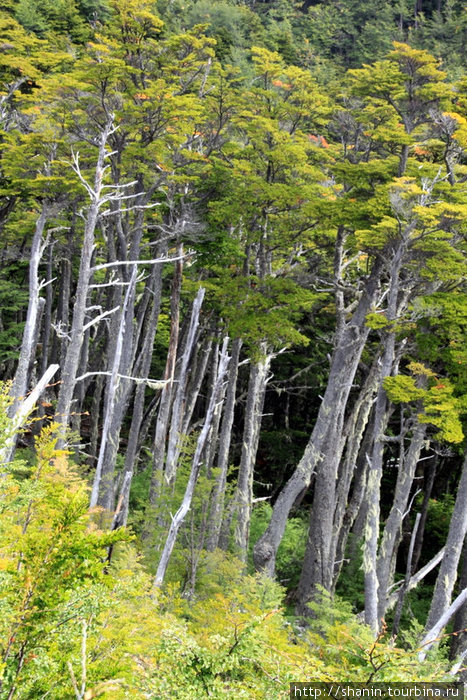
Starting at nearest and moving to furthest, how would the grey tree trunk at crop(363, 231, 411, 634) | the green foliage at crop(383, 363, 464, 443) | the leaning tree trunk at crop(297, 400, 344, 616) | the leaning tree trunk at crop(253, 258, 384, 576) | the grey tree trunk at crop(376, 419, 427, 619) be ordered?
the green foliage at crop(383, 363, 464, 443)
the grey tree trunk at crop(363, 231, 411, 634)
the grey tree trunk at crop(376, 419, 427, 619)
the leaning tree trunk at crop(253, 258, 384, 576)
the leaning tree trunk at crop(297, 400, 344, 616)

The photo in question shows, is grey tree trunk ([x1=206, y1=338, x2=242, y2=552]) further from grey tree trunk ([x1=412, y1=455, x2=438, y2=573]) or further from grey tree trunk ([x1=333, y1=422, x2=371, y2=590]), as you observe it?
grey tree trunk ([x1=412, y1=455, x2=438, y2=573])

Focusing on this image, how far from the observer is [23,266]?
23.1 m

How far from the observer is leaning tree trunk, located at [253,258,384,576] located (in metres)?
14.2

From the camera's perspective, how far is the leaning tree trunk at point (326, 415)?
14.2 m

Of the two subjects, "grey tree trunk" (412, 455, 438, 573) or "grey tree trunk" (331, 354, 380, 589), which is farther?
"grey tree trunk" (412, 455, 438, 573)

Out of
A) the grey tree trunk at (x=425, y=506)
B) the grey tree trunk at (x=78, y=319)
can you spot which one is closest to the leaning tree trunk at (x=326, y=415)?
the grey tree trunk at (x=425, y=506)

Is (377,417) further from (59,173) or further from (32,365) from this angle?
(32,365)

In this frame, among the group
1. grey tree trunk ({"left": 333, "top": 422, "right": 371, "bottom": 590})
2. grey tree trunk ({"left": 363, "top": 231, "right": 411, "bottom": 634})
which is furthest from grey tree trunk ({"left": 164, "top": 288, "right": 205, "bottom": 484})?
grey tree trunk ({"left": 333, "top": 422, "right": 371, "bottom": 590})

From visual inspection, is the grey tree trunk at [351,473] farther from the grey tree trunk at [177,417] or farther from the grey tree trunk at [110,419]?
the grey tree trunk at [110,419]

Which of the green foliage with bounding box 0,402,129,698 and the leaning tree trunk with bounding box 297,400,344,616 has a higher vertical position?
the green foliage with bounding box 0,402,129,698

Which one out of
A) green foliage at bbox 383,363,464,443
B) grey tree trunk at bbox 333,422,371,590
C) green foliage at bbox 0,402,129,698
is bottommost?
grey tree trunk at bbox 333,422,371,590

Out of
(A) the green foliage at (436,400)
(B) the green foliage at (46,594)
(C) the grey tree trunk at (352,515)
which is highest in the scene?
(A) the green foliage at (436,400)

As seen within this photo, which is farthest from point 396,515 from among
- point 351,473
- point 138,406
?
point 138,406

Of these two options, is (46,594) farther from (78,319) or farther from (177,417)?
(177,417)
